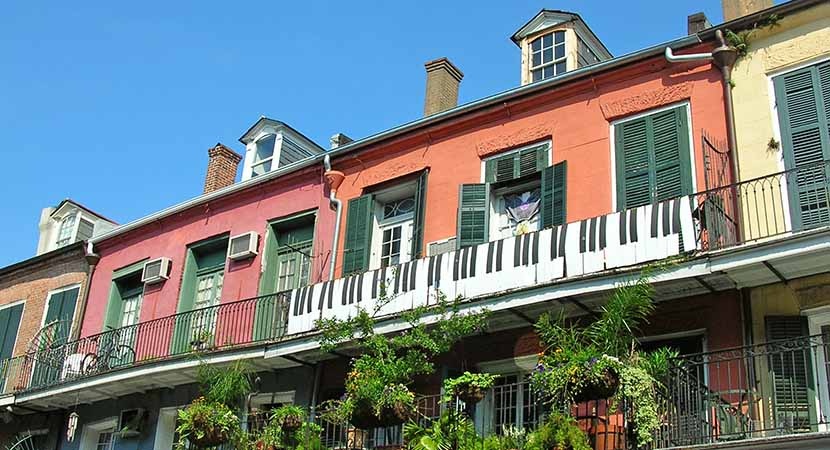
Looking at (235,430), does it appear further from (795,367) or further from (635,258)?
(795,367)

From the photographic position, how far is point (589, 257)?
12.5 metres

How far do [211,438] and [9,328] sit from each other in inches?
391

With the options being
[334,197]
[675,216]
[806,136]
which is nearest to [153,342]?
[334,197]

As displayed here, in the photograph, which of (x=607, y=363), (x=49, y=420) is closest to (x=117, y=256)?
(x=49, y=420)

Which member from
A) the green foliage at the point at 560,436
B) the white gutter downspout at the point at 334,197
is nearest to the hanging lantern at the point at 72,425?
the white gutter downspout at the point at 334,197

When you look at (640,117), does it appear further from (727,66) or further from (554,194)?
(554,194)

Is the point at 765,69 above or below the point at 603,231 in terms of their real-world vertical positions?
above

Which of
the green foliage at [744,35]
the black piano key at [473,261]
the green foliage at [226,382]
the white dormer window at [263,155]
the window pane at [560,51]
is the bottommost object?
the green foliage at [226,382]

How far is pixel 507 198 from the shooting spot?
15188 mm

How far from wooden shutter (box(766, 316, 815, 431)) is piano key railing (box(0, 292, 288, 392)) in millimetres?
7690

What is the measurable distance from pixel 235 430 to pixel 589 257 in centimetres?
588

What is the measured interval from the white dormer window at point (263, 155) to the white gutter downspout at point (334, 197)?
3.11 metres

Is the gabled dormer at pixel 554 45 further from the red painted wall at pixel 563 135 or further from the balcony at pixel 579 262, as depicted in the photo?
the balcony at pixel 579 262

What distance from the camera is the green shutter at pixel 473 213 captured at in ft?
48.3
